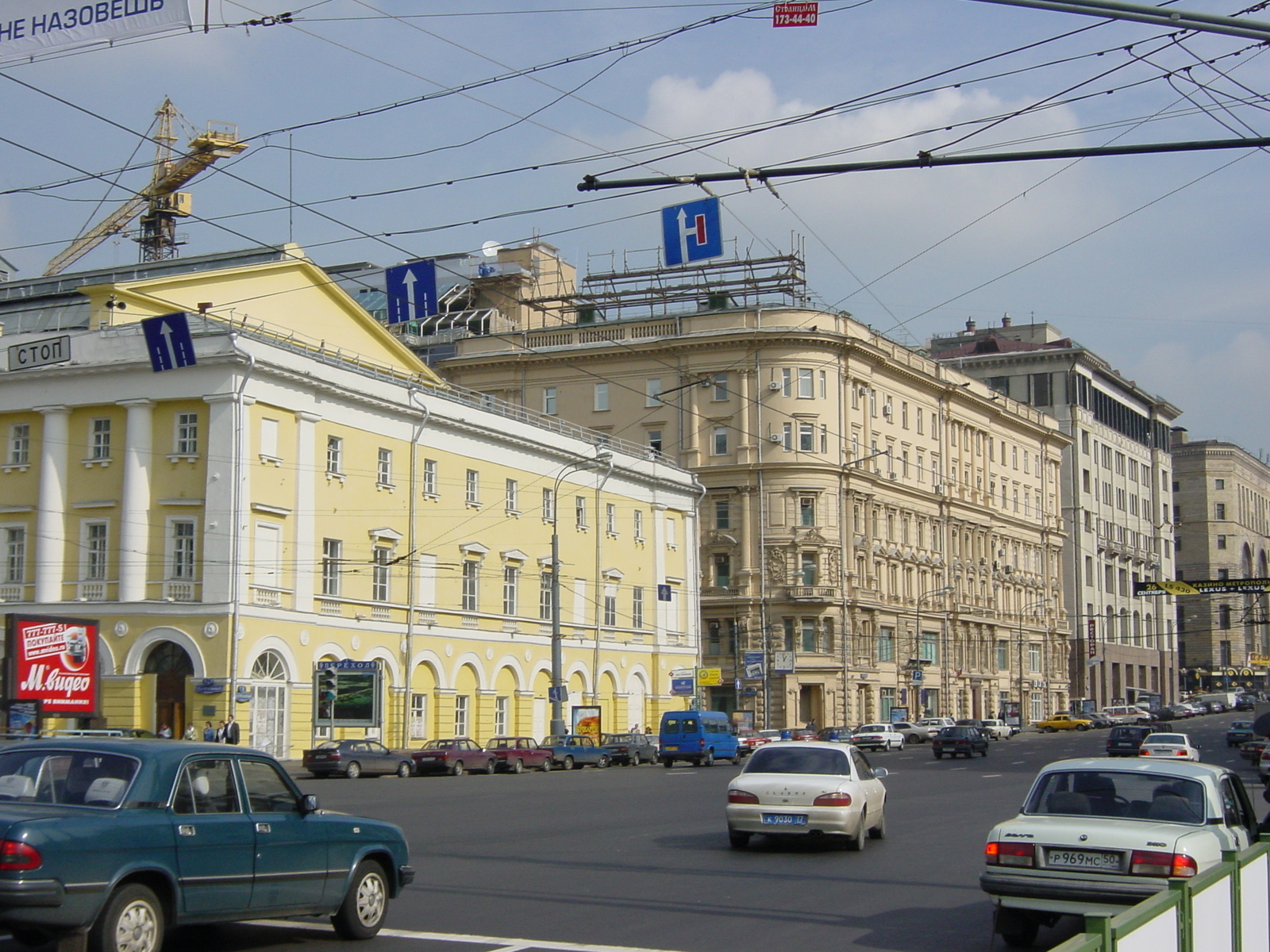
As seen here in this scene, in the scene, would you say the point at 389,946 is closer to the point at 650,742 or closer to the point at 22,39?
the point at 22,39

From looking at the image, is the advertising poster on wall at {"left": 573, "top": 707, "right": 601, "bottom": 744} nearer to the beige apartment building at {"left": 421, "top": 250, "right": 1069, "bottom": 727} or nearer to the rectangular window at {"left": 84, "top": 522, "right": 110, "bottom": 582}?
the beige apartment building at {"left": 421, "top": 250, "right": 1069, "bottom": 727}

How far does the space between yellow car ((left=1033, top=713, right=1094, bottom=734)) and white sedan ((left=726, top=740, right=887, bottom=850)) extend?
7898cm

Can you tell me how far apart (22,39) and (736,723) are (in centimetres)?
5840

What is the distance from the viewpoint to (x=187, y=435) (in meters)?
46.4

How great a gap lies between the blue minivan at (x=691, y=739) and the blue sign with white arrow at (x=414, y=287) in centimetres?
3354

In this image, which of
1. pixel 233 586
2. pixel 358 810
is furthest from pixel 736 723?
pixel 358 810

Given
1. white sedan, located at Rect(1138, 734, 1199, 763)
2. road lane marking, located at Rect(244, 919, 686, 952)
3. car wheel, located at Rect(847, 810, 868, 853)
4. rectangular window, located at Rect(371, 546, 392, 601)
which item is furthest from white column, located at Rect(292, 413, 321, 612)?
road lane marking, located at Rect(244, 919, 686, 952)

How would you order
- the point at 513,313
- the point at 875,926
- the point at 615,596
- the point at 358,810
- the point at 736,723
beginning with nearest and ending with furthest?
the point at 875,926 → the point at 358,810 → the point at 615,596 → the point at 736,723 → the point at 513,313

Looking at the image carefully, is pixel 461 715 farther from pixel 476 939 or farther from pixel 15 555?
pixel 476 939

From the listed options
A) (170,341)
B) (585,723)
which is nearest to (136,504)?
(170,341)

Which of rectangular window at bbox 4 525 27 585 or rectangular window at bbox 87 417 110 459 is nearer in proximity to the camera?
rectangular window at bbox 87 417 110 459

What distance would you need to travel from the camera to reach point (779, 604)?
8044 cm

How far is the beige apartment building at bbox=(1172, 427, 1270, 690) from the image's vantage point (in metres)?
158

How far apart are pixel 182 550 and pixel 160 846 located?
37.3 m
